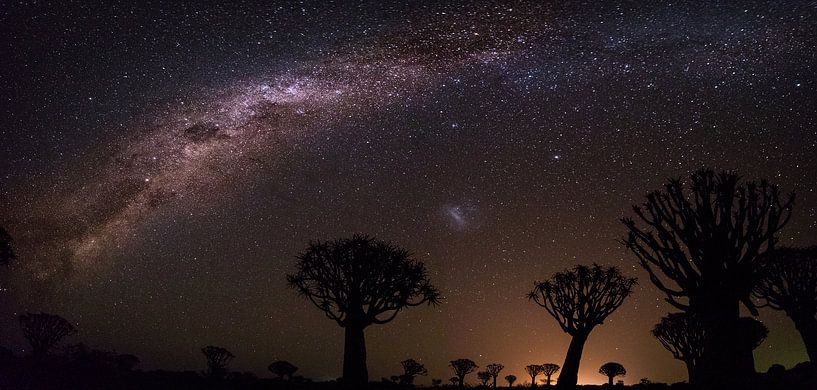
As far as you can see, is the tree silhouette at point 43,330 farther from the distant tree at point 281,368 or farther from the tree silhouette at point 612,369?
the tree silhouette at point 612,369

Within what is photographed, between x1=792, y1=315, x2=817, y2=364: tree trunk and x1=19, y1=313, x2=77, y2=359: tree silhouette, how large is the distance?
45.8 m

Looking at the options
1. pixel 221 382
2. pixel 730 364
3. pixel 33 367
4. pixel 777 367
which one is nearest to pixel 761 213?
pixel 730 364

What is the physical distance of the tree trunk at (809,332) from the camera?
1995 centimetres

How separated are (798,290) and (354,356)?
62.5 feet

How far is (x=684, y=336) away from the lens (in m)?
24.5

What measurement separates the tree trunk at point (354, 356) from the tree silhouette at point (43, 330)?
29.4 meters

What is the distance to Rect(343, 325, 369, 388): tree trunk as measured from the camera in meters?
19.5

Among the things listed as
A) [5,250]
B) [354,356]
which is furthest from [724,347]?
[5,250]

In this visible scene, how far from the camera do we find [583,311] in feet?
70.0

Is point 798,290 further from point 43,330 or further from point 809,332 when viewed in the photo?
point 43,330

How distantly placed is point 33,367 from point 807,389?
93.0 ft

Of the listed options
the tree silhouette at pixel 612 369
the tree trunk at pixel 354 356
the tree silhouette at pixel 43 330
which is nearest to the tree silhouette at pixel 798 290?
the tree trunk at pixel 354 356

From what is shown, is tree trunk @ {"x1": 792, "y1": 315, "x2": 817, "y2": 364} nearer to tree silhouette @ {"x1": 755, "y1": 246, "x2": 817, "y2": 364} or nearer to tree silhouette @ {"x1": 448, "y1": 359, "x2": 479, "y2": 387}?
tree silhouette @ {"x1": 755, "y1": 246, "x2": 817, "y2": 364}

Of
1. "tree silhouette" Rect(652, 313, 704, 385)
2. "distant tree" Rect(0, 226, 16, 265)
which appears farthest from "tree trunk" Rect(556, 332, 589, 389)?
"distant tree" Rect(0, 226, 16, 265)
